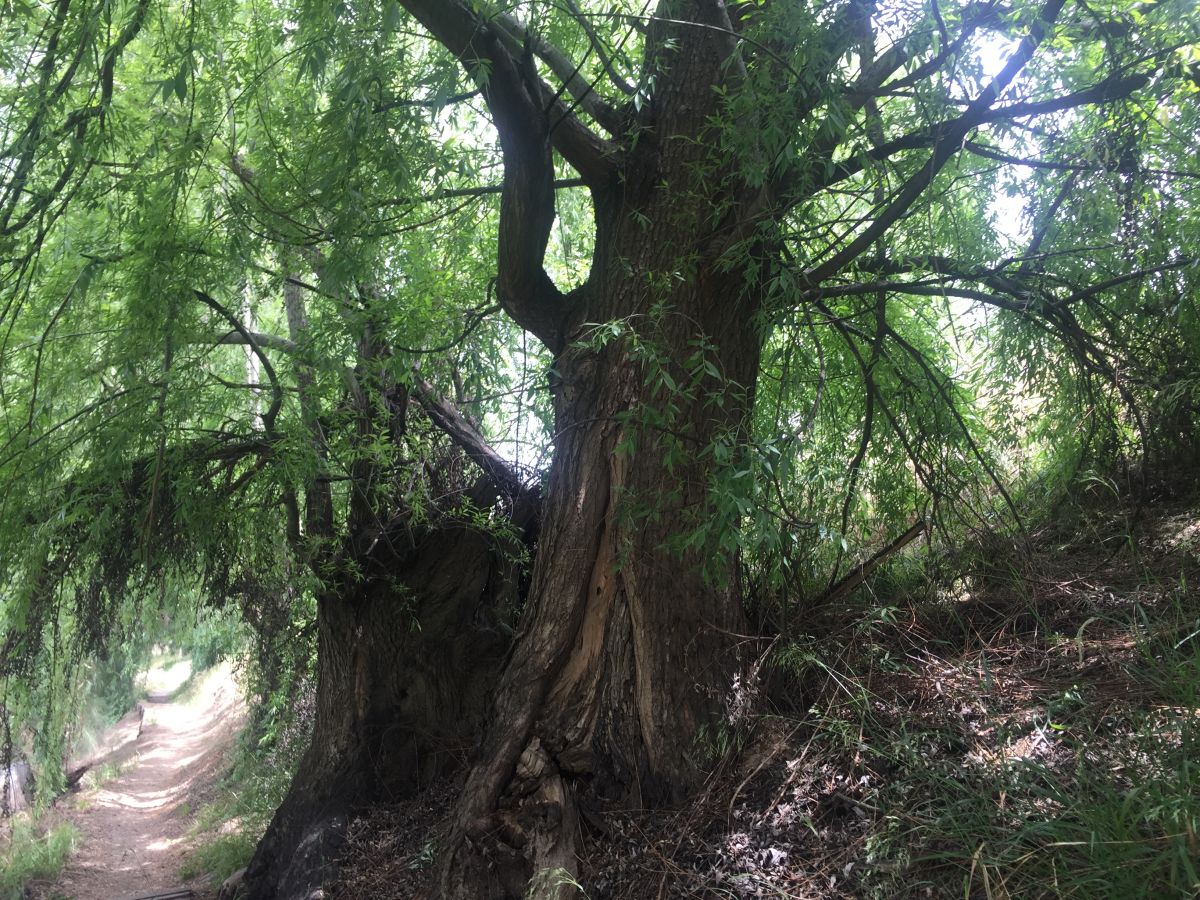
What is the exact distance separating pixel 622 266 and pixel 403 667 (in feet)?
10.5

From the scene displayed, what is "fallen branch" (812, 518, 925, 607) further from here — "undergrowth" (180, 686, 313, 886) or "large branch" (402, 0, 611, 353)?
"undergrowth" (180, 686, 313, 886)

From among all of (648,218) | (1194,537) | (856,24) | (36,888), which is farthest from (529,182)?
(36,888)

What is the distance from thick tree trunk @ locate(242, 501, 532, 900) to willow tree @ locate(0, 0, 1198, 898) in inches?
3.8

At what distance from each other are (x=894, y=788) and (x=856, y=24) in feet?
10.1

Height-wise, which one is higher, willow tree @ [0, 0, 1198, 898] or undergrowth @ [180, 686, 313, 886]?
willow tree @ [0, 0, 1198, 898]

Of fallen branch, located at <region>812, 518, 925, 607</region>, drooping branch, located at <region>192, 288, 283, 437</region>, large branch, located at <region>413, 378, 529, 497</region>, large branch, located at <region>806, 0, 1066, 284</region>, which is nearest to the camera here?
large branch, located at <region>806, 0, 1066, 284</region>

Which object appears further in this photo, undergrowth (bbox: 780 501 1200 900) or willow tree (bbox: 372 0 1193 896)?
willow tree (bbox: 372 0 1193 896)

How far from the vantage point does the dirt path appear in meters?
9.94

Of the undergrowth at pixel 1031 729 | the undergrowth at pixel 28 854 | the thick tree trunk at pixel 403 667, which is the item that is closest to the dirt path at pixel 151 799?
the undergrowth at pixel 28 854

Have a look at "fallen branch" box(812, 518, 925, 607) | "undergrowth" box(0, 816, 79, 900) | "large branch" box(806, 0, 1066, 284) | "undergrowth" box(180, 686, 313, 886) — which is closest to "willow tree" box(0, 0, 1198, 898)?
"large branch" box(806, 0, 1066, 284)

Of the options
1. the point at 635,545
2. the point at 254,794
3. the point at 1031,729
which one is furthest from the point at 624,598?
the point at 254,794

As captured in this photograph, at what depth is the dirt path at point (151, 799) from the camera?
994 centimetres

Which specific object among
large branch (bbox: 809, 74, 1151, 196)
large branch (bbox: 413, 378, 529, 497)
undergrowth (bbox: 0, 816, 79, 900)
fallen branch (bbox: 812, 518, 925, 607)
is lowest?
undergrowth (bbox: 0, 816, 79, 900)

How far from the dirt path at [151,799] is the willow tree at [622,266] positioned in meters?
4.83
